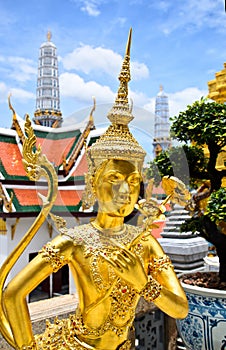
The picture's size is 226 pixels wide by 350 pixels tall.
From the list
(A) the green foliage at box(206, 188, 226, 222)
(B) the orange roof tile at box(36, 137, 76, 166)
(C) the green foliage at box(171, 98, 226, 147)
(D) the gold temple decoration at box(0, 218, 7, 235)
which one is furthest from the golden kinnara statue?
(D) the gold temple decoration at box(0, 218, 7, 235)

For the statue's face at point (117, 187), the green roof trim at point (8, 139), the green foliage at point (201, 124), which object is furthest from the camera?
the green roof trim at point (8, 139)

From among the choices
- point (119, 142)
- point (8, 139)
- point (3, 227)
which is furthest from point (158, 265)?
point (8, 139)

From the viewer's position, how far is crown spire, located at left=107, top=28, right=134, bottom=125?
4.56ft

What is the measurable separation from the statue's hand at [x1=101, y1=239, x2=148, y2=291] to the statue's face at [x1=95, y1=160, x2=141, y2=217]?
0.17 metres

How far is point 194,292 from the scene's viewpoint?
6.11 ft

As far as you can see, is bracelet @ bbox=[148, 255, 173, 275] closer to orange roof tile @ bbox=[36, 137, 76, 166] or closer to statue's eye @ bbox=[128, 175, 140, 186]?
statue's eye @ bbox=[128, 175, 140, 186]

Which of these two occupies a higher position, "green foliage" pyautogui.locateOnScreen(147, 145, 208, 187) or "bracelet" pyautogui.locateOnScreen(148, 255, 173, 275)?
"green foliage" pyautogui.locateOnScreen(147, 145, 208, 187)

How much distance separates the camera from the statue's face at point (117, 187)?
1312 mm

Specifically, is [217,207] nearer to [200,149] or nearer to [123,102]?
[200,149]

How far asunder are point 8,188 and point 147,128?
204 inches

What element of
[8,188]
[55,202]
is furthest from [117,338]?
[8,188]

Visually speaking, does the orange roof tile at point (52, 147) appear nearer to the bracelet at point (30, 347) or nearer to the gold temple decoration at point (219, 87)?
the bracelet at point (30, 347)

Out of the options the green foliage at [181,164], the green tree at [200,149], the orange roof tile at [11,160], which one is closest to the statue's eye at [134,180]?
the green foliage at [181,164]

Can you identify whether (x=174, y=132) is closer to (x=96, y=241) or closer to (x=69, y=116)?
(x=69, y=116)
